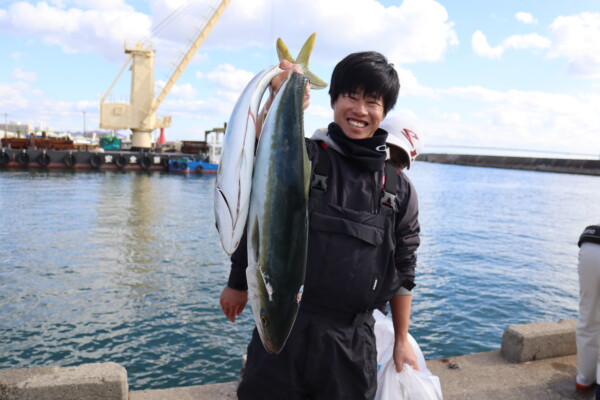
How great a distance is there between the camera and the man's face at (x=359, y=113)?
6.23 feet

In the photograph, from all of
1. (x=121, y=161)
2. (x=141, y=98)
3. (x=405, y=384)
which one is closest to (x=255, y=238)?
(x=405, y=384)

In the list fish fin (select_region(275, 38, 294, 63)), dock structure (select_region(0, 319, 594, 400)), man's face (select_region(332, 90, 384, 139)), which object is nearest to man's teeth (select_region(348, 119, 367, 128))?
man's face (select_region(332, 90, 384, 139))

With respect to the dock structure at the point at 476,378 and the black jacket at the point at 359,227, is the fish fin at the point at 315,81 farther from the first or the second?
the dock structure at the point at 476,378

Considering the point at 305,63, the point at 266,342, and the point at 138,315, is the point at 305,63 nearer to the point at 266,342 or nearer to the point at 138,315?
the point at 266,342

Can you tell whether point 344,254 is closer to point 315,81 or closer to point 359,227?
point 359,227

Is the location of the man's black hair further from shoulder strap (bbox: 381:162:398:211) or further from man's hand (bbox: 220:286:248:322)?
man's hand (bbox: 220:286:248:322)

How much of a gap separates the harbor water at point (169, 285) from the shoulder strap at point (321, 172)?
5187mm

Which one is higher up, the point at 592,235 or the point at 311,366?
the point at 592,235

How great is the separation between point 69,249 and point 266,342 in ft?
42.5

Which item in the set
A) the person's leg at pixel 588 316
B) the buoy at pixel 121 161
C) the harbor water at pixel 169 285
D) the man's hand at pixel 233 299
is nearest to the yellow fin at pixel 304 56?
the man's hand at pixel 233 299

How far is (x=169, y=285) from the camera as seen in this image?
33.0ft

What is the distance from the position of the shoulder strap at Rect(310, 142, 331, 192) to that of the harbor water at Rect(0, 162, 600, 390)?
5187 millimetres

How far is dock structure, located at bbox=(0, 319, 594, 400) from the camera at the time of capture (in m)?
3.03

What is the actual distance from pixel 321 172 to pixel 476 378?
348 cm
